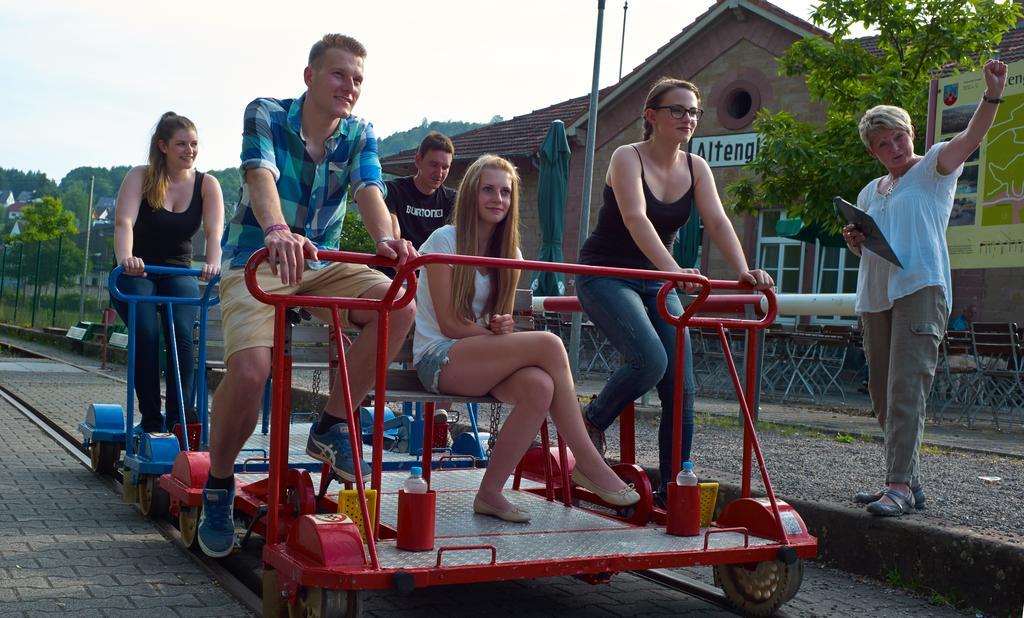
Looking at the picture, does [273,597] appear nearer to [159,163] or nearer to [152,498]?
[152,498]

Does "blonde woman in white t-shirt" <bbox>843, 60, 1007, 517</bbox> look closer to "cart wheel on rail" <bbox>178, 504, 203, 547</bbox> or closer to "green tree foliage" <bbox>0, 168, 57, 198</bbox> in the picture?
"cart wheel on rail" <bbox>178, 504, 203, 547</bbox>

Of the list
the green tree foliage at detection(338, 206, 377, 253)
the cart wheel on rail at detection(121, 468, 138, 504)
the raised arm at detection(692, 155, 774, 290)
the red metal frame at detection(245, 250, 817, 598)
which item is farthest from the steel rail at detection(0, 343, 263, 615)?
the green tree foliage at detection(338, 206, 377, 253)

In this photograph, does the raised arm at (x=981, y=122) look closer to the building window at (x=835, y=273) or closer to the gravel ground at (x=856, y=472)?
the gravel ground at (x=856, y=472)

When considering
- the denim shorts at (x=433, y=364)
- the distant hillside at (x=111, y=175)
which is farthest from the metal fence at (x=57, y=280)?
the distant hillside at (x=111, y=175)

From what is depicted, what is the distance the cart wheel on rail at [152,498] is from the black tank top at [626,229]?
2.54m

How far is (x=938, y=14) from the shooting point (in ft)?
47.2

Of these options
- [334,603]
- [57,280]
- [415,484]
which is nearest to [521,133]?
[57,280]

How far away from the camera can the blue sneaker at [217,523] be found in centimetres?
463

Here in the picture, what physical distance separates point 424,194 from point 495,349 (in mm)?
3449

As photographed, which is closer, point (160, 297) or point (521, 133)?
point (160, 297)

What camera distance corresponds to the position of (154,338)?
21.4 ft

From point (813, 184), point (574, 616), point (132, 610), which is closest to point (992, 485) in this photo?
point (574, 616)

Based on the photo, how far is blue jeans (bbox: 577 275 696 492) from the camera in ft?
15.7

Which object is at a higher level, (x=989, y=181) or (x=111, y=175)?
(x=111, y=175)
